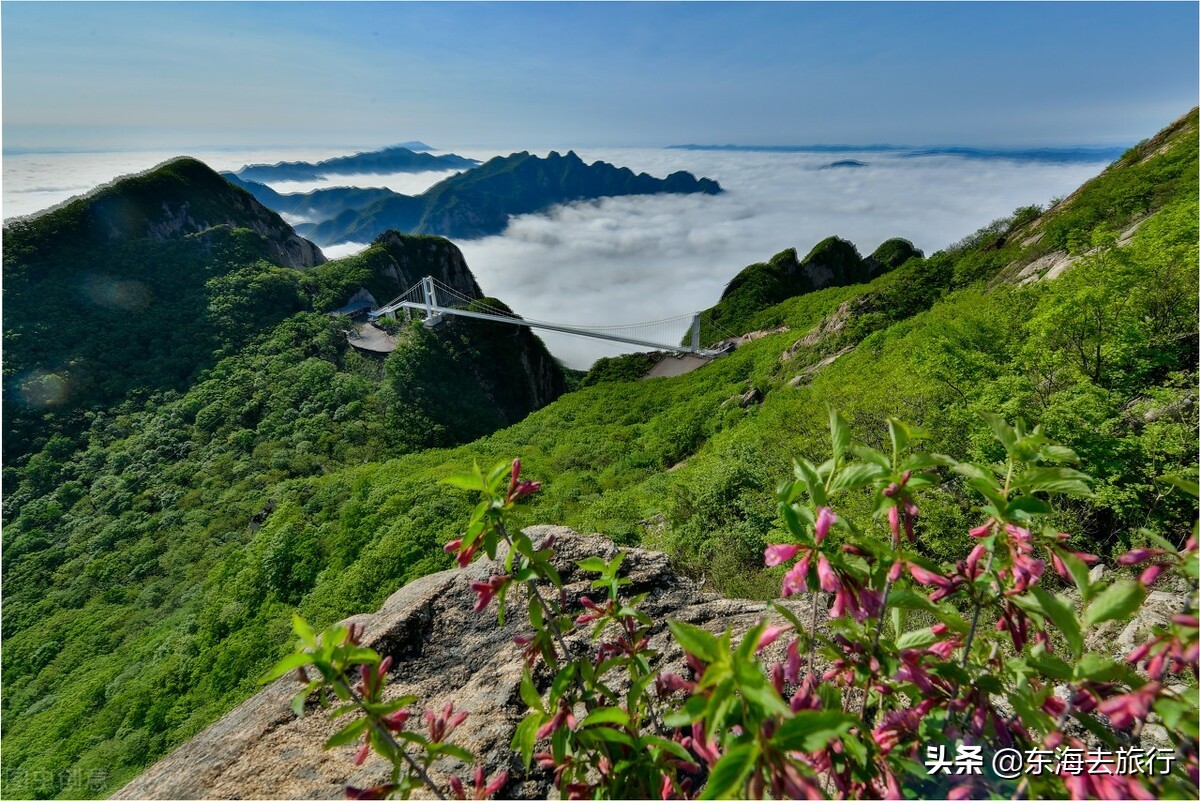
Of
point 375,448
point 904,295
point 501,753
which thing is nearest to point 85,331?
point 375,448

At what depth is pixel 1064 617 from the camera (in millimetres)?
1663

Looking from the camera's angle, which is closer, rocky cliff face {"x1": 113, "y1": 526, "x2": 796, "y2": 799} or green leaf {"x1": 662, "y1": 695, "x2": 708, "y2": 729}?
green leaf {"x1": 662, "y1": 695, "x2": 708, "y2": 729}

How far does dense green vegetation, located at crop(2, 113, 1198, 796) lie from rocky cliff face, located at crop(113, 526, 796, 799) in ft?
5.12

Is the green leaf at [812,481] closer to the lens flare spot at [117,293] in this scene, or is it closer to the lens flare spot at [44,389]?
the lens flare spot at [44,389]

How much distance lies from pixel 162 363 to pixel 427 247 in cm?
5916

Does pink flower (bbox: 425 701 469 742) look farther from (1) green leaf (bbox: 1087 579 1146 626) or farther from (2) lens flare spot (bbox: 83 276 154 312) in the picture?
(2) lens flare spot (bbox: 83 276 154 312)

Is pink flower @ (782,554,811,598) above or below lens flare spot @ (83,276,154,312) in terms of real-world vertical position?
above

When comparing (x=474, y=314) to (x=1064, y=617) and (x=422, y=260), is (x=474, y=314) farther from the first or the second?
(x=1064, y=617)

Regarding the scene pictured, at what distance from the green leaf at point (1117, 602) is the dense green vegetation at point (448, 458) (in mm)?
2566

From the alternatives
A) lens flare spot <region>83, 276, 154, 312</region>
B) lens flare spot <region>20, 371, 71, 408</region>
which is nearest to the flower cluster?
lens flare spot <region>20, 371, 71, 408</region>

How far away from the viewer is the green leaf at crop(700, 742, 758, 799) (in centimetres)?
140

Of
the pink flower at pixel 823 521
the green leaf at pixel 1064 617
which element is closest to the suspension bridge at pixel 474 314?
the pink flower at pixel 823 521

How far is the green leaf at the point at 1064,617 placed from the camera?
1.62 m

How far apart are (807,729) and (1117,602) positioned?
45.0 inches
